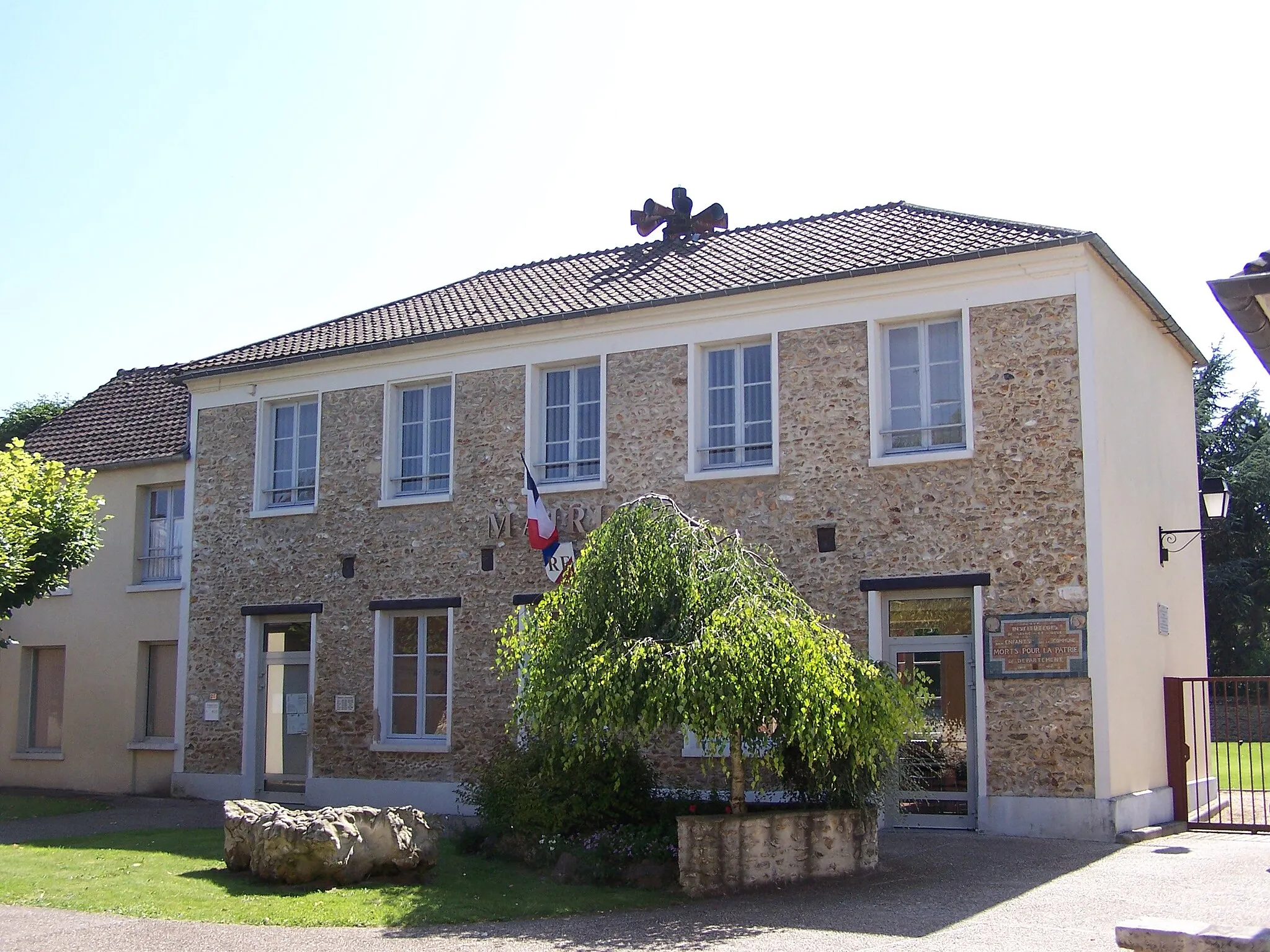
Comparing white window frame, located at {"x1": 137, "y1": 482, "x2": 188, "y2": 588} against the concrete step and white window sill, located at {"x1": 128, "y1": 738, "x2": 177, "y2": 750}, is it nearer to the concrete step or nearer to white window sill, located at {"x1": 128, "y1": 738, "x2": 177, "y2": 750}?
white window sill, located at {"x1": 128, "y1": 738, "x2": 177, "y2": 750}

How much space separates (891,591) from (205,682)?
985 cm

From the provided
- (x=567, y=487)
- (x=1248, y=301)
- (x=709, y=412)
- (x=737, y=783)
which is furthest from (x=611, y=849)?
(x=1248, y=301)

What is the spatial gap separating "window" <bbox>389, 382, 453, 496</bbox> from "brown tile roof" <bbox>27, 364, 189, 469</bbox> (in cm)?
380

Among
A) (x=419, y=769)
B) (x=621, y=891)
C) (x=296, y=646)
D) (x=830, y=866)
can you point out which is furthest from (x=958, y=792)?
(x=296, y=646)

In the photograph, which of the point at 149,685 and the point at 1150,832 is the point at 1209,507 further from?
the point at 149,685

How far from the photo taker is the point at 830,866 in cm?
1088

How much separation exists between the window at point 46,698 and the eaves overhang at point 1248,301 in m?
18.8

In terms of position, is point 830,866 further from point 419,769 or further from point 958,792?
point 419,769

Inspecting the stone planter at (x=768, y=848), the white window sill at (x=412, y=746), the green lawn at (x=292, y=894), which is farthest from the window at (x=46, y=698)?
the stone planter at (x=768, y=848)

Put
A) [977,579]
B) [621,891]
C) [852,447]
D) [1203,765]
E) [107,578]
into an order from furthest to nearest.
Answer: [107,578] → [1203,765] → [852,447] → [977,579] → [621,891]

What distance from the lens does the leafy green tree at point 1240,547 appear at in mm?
37188

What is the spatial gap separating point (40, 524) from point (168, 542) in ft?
10.7

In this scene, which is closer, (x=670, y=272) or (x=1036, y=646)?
(x=1036, y=646)

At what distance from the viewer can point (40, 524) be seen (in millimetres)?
17250
